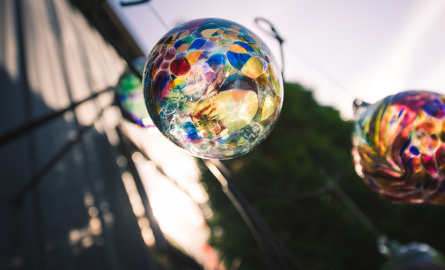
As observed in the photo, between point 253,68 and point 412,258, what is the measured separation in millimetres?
1554

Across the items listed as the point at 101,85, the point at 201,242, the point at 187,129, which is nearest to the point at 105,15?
the point at 101,85

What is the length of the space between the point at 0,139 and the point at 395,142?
912mm

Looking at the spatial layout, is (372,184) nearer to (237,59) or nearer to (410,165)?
(410,165)

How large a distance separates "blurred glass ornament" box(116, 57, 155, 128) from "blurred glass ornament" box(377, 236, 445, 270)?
64.3 inches

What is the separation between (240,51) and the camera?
0.41 meters

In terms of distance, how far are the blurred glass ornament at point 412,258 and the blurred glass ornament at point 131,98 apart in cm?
163

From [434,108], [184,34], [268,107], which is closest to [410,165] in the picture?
[434,108]

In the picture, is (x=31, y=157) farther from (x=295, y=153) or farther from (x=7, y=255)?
(x=295, y=153)

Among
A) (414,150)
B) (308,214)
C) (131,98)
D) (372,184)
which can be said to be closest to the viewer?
(414,150)

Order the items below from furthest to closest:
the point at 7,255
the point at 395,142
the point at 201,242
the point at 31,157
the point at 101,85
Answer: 1. the point at 201,242
2. the point at 101,85
3. the point at 31,157
4. the point at 7,255
5. the point at 395,142

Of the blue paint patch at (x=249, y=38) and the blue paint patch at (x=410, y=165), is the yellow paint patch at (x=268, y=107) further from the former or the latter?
the blue paint patch at (x=410, y=165)

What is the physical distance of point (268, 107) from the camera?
0.42 meters

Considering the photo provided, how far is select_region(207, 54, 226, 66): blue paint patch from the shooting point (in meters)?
0.38

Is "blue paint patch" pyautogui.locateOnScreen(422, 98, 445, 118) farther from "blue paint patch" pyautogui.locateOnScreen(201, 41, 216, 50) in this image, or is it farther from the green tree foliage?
the green tree foliage
